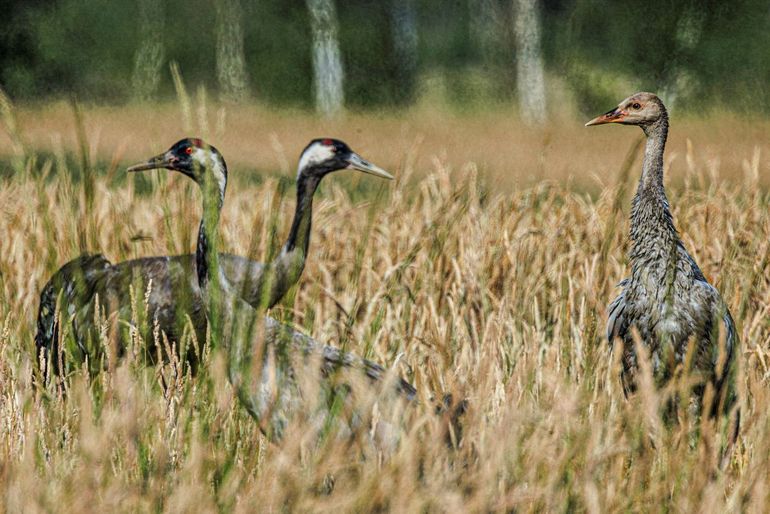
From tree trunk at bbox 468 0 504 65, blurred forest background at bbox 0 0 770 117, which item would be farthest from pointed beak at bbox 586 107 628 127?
tree trunk at bbox 468 0 504 65

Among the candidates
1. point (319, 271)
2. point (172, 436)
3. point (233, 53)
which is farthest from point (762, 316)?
point (233, 53)

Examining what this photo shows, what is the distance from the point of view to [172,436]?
2.87 metres

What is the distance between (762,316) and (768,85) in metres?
1.10

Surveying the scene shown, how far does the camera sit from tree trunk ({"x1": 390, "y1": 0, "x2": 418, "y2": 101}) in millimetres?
8947

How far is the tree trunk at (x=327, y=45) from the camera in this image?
12.9 meters

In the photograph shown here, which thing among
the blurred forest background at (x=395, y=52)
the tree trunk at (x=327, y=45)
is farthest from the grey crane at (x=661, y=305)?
the tree trunk at (x=327, y=45)

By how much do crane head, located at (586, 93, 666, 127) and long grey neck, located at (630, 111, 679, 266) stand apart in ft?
0.17

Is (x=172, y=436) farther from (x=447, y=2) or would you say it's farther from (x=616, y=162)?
(x=447, y=2)

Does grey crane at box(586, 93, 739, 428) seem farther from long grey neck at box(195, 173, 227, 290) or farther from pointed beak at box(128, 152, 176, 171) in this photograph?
pointed beak at box(128, 152, 176, 171)

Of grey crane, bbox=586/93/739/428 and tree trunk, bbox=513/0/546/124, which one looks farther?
tree trunk, bbox=513/0/546/124

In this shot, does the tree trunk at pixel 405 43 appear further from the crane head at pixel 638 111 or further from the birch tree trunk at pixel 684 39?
the birch tree trunk at pixel 684 39

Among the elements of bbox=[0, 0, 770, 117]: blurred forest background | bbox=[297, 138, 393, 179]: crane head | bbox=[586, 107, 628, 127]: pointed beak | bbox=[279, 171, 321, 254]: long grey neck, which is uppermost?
bbox=[0, 0, 770, 117]: blurred forest background

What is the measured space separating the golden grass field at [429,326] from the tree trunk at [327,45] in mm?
4605

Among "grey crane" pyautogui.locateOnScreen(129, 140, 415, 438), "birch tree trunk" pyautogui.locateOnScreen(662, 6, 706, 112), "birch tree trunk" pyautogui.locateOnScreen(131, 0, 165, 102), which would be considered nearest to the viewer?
"birch tree trunk" pyautogui.locateOnScreen(131, 0, 165, 102)
